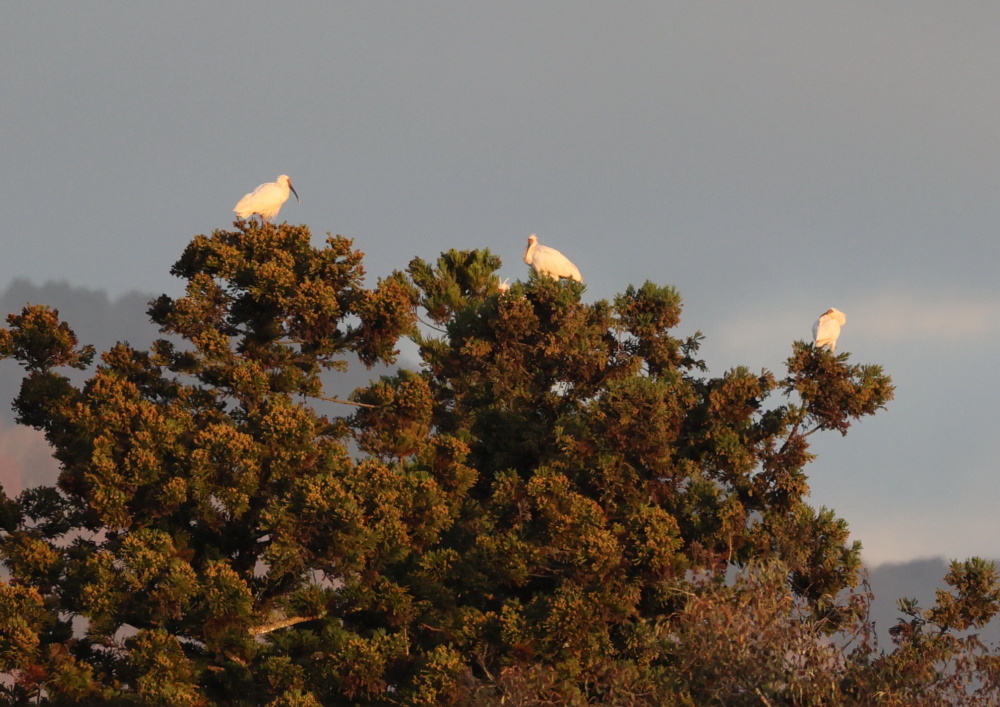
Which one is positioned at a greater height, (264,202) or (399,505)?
(264,202)

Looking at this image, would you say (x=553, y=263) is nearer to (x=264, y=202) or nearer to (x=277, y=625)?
(x=264, y=202)

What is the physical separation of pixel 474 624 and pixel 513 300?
4.81 meters

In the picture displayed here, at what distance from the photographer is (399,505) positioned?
50.2 feet

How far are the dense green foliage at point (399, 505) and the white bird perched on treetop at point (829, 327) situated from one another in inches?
137

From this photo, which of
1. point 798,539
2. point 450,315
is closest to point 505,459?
point 450,315

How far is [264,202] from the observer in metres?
21.6

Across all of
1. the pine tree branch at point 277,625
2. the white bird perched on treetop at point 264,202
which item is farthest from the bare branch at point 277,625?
the white bird perched on treetop at point 264,202

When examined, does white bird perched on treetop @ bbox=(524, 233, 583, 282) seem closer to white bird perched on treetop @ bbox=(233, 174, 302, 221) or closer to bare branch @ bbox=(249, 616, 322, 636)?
white bird perched on treetop @ bbox=(233, 174, 302, 221)

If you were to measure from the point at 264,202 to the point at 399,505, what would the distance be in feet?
26.7

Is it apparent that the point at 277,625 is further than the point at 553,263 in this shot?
No

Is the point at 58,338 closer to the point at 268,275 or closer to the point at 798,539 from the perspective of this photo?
the point at 268,275

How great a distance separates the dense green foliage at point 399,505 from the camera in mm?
14812

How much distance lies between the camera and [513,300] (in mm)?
17750

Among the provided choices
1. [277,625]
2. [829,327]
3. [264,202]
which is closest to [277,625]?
[277,625]
